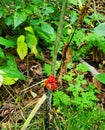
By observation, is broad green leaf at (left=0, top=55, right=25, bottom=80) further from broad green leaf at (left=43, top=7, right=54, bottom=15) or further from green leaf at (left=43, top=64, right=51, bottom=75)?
broad green leaf at (left=43, top=7, right=54, bottom=15)

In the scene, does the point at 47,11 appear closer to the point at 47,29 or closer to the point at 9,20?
the point at 47,29

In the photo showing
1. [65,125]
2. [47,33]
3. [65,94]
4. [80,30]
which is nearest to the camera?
[65,125]

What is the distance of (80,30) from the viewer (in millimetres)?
2764

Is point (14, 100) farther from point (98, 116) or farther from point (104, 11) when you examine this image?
point (104, 11)

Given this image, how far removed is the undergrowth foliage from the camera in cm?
207

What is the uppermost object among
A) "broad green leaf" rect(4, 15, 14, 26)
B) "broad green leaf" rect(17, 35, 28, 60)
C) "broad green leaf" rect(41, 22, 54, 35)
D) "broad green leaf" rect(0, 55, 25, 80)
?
→ "broad green leaf" rect(4, 15, 14, 26)

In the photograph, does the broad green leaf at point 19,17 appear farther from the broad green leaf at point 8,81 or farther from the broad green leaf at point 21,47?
the broad green leaf at point 8,81

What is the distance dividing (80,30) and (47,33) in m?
0.36

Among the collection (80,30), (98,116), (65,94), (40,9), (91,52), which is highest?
(40,9)

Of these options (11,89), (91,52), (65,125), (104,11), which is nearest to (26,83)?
(11,89)

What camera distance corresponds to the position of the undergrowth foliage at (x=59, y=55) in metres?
2.07

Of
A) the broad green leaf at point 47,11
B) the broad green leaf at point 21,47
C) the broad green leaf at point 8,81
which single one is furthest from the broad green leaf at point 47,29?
the broad green leaf at point 8,81

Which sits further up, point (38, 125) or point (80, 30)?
point (80, 30)

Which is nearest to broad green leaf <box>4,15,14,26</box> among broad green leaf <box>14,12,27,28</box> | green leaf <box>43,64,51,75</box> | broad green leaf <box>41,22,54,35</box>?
broad green leaf <box>14,12,27,28</box>
